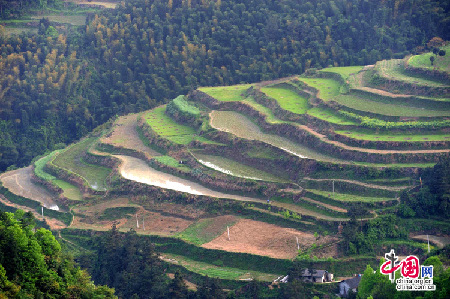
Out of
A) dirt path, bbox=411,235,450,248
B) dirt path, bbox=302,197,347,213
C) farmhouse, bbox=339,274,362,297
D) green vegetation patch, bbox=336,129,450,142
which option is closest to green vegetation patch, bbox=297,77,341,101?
green vegetation patch, bbox=336,129,450,142

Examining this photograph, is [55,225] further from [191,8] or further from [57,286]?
[191,8]

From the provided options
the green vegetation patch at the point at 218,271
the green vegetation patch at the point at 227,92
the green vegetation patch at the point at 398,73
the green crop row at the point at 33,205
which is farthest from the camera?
the green vegetation patch at the point at 227,92

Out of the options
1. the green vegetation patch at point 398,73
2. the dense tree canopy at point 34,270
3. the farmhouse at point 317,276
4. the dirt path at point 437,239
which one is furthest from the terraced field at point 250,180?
the dense tree canopy at point 34,270

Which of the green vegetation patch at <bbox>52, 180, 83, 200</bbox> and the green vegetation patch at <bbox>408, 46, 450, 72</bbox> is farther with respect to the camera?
the green vegetation patch at <bbox>408, 46, 450, 72</bbox>

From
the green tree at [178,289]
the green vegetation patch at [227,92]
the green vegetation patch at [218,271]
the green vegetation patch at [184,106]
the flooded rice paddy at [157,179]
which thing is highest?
the green vegetation patch at [227,92]

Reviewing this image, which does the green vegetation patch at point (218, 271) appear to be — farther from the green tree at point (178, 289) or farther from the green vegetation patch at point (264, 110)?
the green vegetation patch at point (264, 110)

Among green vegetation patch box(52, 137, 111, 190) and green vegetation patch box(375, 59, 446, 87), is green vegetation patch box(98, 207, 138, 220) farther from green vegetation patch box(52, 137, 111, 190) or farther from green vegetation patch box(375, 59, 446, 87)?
green vegetation patch box(375, 59, 446, 87)

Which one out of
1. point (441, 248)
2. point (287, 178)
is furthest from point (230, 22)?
point (441, 248)
